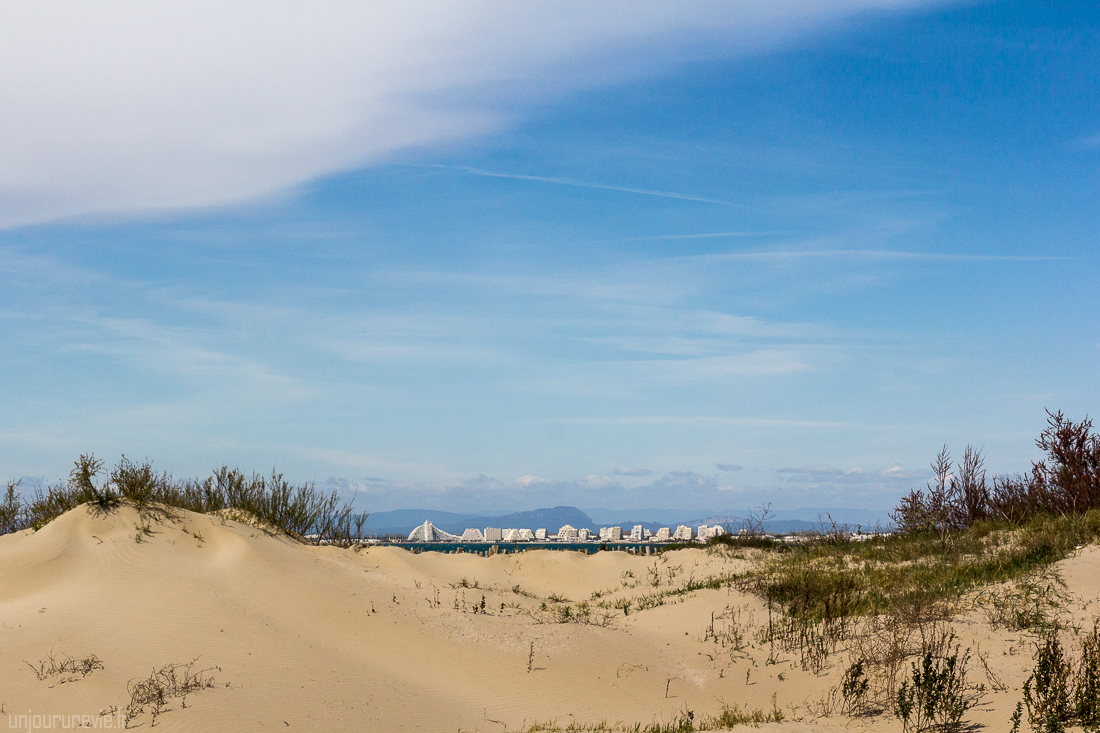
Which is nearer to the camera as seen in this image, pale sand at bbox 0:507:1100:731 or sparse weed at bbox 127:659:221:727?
sparse weed at bbox 127:659:221:727

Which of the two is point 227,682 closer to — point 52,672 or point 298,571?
point 52,672

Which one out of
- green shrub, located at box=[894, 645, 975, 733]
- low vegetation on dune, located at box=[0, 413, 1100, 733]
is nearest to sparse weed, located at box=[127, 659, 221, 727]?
low vegetation on dune, located at box=[0, 413, 1100, 733]

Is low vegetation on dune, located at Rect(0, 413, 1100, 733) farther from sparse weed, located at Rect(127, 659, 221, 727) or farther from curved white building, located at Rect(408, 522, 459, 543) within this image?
curved white building, located at Rect(408, 522, 459, 543)

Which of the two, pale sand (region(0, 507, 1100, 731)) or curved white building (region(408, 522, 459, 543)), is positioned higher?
pale sand (region(0, 507, 1100, 731))

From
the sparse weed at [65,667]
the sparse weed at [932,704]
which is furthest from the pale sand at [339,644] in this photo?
the sparse weed at [932,704]

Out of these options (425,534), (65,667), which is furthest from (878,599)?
(425,534)

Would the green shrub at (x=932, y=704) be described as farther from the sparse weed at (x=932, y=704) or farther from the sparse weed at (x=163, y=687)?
the sparse weed at (x=163, y=687)

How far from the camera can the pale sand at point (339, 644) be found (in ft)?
28.2

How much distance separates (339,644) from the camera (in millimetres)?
11375

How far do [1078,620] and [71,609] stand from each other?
14.8 metres

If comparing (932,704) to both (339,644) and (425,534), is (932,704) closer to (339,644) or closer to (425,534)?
(339,644)

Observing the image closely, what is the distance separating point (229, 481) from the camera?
20.6m

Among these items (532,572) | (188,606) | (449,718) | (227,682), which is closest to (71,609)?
(188,606)

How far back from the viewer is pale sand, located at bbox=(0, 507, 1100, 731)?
860 cm
